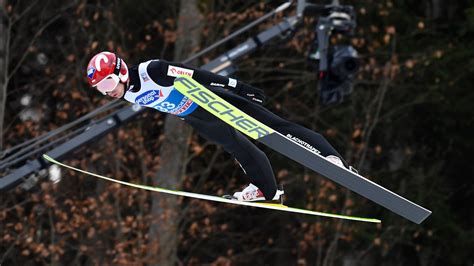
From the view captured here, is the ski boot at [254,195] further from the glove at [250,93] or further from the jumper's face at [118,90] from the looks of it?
the jumper's face at [118,90]

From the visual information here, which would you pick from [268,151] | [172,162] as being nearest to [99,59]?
[172,162]

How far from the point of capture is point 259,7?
1388 centimetres

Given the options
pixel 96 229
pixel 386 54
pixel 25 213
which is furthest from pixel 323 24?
pixel 25 213

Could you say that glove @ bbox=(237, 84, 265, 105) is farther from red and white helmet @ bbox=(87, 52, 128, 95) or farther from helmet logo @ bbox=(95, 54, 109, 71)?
helmet logo @ bbox=(95, 54, 109, 71)

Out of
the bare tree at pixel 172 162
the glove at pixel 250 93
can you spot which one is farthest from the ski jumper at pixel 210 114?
the bare tree at pixel 172 162

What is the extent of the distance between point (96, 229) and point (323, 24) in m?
6.27

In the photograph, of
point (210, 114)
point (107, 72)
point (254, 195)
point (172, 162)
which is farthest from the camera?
point (172, 162)

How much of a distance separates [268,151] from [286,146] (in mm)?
8214

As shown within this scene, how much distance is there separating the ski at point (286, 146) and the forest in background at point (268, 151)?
5851 mm

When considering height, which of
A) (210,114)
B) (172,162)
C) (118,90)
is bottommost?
(172,162)

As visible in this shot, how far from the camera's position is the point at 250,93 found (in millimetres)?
6734

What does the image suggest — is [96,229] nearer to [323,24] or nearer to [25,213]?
[25,213]

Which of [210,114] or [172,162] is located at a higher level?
[210,114]

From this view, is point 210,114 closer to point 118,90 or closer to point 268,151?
point 118,90
